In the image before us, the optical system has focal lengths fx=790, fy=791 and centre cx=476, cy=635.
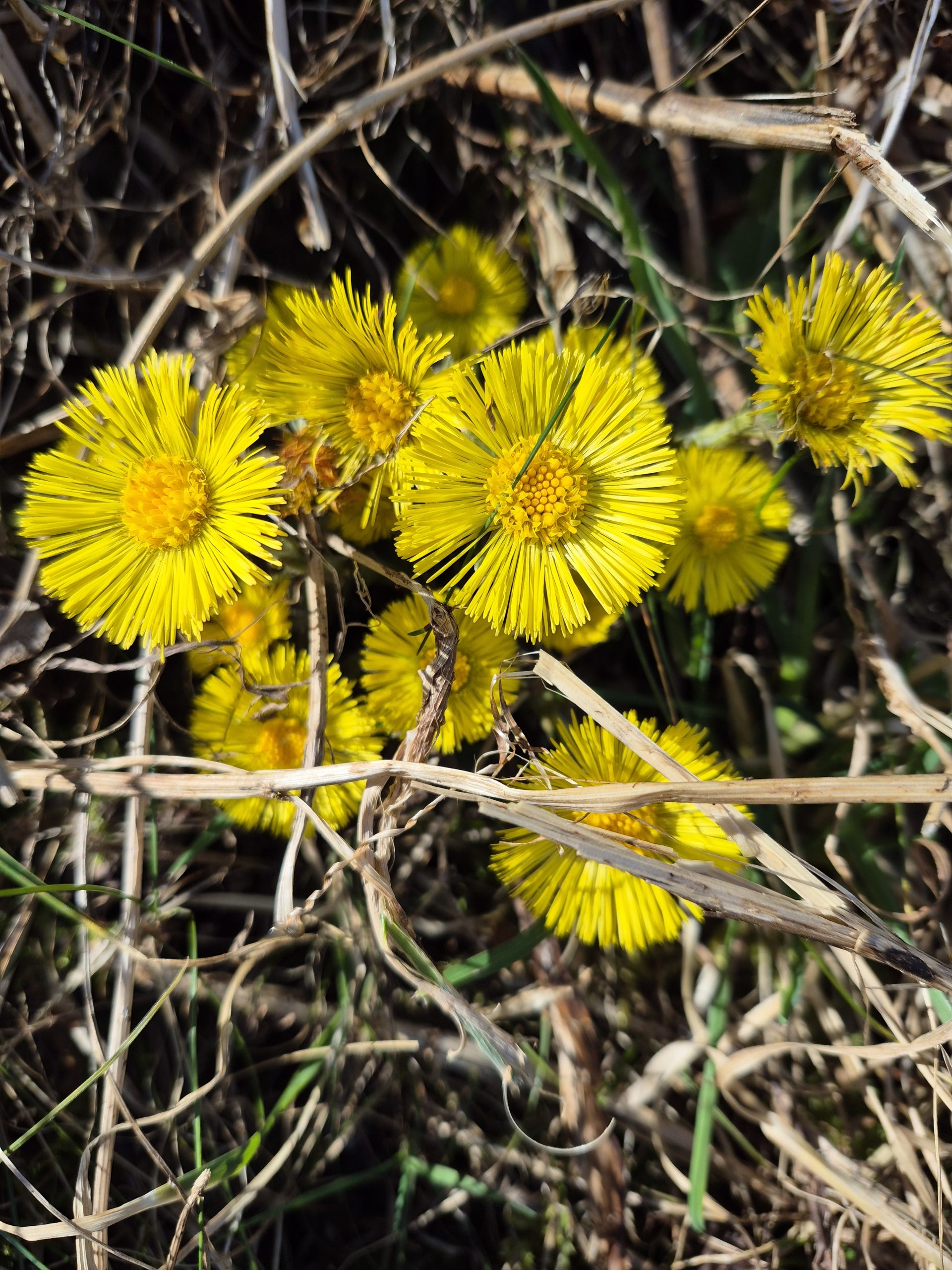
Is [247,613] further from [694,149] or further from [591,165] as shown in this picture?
[694,149]

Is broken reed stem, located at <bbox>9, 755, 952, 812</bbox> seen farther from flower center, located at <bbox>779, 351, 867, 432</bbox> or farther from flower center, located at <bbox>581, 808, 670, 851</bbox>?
flower center, located at <bbox>779, 351, 867, 432</bbox>

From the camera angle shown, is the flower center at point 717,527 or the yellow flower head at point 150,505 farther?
the flower center at point 717,527

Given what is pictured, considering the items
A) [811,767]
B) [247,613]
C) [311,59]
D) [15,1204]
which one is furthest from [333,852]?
[311,59]

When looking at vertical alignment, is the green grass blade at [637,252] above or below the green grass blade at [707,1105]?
above

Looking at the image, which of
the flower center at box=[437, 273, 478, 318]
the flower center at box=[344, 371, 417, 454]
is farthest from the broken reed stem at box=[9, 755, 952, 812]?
the flower center at box=[437, 273, 478, 318]

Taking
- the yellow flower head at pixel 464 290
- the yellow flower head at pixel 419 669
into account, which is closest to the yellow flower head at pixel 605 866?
the yellow flower head at pixel 419 669

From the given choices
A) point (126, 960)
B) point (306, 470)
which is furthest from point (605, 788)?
point (126, 960)

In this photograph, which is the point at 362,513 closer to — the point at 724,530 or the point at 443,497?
the point at 443,497

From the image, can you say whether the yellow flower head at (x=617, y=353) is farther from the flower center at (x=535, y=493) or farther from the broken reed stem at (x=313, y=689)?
the broken reed stem at (x=313, y=689)
